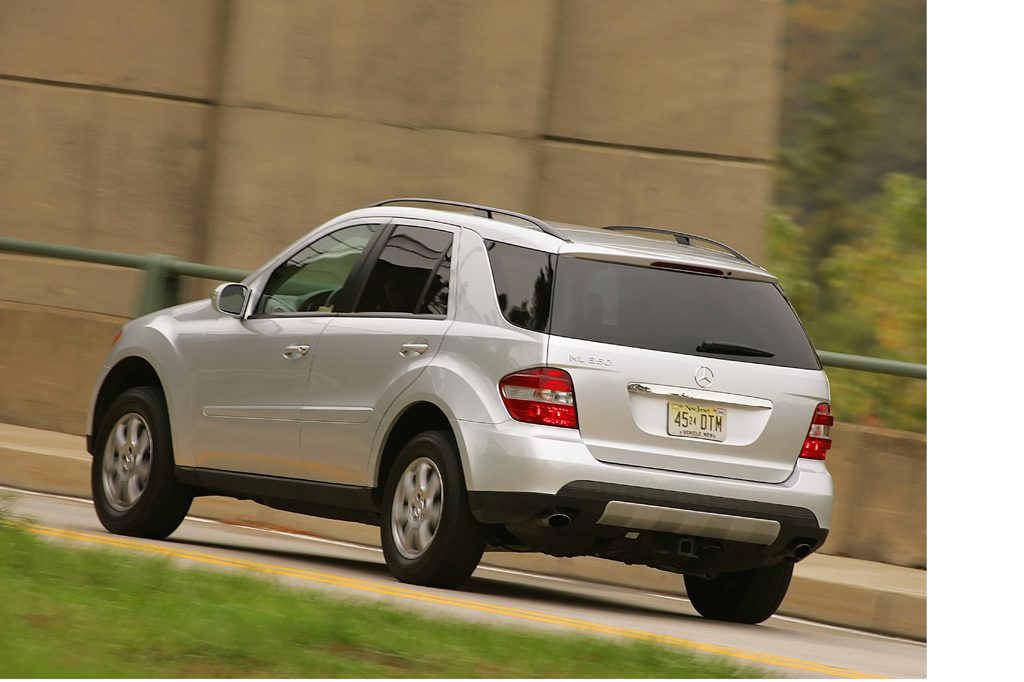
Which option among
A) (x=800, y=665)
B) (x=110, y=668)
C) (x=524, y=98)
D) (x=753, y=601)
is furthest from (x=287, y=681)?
(x=524, y=98)

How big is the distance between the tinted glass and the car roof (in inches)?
2.0

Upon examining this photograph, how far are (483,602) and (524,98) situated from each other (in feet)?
26.0

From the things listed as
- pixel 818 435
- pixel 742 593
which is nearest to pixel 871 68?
pixel 742 593

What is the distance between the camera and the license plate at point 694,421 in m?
8.31

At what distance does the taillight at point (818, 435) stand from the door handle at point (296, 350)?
253 cm

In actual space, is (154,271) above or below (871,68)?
below

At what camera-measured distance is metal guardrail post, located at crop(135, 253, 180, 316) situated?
13898 mm

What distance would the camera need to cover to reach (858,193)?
57.8 m

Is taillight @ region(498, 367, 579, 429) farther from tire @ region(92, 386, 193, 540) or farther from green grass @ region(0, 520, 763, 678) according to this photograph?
tire @ region(92, 386, 193, 540)

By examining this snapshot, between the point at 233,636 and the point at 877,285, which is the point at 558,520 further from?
the point at 877,285

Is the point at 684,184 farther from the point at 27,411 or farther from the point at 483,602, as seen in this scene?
the point at 483,602

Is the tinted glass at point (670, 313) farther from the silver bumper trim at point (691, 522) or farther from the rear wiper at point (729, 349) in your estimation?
the silver bumper trim at point (691, 522)

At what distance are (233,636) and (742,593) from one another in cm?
408

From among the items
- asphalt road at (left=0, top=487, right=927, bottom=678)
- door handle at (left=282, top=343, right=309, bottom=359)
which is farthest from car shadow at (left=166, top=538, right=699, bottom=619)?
door handle at (left=282, top=343, right=309, bottom=359)
